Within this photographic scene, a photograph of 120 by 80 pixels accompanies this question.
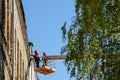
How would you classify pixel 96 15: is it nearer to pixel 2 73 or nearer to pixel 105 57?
pixel 105 57

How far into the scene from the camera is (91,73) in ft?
98.1

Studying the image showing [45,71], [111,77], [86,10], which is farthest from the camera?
[45,71]

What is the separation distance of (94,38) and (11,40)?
18.4 ft

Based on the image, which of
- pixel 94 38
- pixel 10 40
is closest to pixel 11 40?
pixel 10 40

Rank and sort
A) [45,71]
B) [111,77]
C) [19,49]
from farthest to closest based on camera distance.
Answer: [45,71] → [19,49] → [111,77]

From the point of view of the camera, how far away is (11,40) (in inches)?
1356

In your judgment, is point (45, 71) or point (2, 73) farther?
point (45, 71)

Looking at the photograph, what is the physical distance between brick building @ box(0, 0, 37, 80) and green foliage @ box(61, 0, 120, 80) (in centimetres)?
247

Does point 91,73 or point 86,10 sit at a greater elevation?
point 86,10

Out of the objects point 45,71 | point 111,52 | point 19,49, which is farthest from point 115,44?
point 45,71

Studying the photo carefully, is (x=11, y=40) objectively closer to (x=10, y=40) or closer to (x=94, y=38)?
(x=10, y=40)

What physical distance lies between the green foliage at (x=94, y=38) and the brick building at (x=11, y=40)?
247cm

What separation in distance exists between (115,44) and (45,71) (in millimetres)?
20670

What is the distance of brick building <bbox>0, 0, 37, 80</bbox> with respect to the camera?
3147cm
